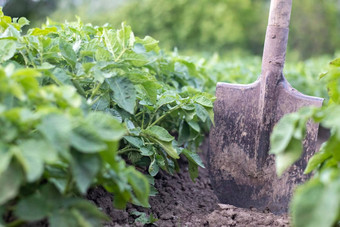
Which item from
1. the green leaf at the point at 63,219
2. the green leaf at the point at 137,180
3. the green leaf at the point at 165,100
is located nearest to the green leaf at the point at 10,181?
the green leaf at the point at 63,219

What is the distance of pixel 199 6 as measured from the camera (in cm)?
1455

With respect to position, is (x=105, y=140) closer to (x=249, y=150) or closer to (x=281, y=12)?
(x=249, y=150)

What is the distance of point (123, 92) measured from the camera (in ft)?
5.58

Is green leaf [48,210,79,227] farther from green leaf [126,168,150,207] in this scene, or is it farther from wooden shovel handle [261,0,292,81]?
wooden shovel handle [261,0,292,81]

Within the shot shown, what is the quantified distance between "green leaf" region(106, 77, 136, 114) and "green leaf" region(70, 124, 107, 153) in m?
0.56

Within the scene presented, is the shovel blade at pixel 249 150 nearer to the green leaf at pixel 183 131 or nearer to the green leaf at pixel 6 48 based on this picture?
the green leaf at pixel 183 131

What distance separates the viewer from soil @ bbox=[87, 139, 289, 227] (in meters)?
1.90

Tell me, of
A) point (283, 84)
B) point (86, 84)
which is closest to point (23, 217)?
point (86, 84)

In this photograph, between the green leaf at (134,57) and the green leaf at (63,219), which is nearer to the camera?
the green leaf at (63,219)

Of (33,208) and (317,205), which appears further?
(33,208)

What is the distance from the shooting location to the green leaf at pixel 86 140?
1.11 m

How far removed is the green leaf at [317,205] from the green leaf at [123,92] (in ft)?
2.69

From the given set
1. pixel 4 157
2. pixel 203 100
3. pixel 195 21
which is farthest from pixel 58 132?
pixel 195 21

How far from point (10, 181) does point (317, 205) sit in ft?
2.62
